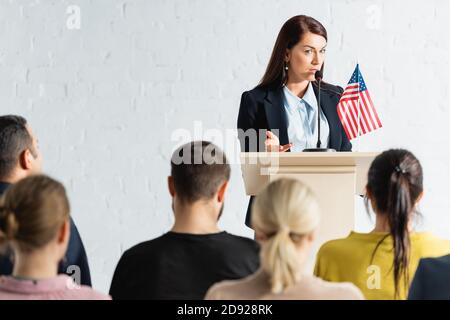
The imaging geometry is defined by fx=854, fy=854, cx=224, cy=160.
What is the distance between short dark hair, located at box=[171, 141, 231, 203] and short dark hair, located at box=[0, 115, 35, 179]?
57 cm

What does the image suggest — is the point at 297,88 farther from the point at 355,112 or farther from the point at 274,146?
the point at 274,146

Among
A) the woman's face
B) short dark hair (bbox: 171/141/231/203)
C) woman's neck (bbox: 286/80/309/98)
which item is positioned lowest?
short dark hair (bbox: 171/141/231/203)

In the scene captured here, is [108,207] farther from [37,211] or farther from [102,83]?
[37,211]

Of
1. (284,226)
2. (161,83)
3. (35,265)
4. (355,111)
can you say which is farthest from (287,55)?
(35,265)

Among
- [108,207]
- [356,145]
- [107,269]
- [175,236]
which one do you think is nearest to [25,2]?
[108,207]

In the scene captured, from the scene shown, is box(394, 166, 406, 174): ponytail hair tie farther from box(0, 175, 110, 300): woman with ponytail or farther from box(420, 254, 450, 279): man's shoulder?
box(0, 175, 110, 300): woman with ponytail

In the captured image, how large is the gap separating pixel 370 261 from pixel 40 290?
0.88 metres

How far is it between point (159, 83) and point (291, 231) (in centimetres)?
337

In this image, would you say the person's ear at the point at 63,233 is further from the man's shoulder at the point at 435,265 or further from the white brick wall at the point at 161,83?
the white brick wall at the point at 161,83

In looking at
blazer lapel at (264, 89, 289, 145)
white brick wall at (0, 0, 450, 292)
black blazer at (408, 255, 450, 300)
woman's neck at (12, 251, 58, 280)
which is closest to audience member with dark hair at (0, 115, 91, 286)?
woman's neck at (12, 251, 58, 280)

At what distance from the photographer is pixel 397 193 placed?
217 cm

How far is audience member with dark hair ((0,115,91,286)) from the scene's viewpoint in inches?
96.0

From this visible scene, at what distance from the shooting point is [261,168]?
2.80 meters

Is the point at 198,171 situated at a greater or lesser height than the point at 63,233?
greater
